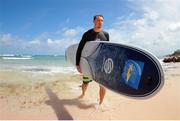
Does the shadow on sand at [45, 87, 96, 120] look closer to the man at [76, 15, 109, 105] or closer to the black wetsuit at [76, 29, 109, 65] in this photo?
the man at [76, 15, 109, 105]

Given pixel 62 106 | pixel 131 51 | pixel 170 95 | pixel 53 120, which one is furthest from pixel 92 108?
→ pixel 170 95

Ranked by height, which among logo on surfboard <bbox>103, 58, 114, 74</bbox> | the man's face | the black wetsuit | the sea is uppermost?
the man's face

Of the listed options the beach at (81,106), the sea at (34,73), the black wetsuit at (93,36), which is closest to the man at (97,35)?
the black wetsuit at (93,36)

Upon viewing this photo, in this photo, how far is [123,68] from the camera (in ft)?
11.3

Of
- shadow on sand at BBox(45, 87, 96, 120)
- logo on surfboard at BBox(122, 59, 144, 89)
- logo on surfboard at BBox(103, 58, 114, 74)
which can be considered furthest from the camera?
logo on surfboard at BBox(103, 58, 114, 74)

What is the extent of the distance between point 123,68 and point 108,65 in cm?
46

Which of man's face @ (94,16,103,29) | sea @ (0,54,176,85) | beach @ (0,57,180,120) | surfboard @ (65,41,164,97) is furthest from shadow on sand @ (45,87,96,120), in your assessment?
sea @ (0,54,176,85)

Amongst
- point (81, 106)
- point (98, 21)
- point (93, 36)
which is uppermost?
point (98, 21)

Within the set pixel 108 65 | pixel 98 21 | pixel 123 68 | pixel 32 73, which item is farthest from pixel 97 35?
pixel 32 73

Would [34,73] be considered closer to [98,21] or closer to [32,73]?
[32,73]

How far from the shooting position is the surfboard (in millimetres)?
2953

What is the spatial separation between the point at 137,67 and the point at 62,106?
1.47 m

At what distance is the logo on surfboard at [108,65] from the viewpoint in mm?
3773

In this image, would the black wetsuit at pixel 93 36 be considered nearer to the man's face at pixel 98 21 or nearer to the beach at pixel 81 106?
the man's face at pixel 98 21
